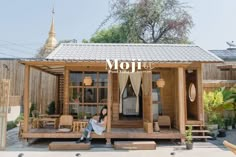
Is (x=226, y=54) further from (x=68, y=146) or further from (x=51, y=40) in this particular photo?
(x=68, y=146)

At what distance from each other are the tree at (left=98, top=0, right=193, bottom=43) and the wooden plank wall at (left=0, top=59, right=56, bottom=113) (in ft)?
29.8

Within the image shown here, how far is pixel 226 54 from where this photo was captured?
18094 mm

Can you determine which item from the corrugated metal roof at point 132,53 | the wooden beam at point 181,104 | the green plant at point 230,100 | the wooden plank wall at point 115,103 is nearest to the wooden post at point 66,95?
the corrugated metal roof at point 132,53

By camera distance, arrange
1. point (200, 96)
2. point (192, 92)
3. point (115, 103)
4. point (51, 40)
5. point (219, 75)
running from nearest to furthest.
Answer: point (200, 96)
point (192, 92)
point (115, 103)
point (219, 75)
point (51, 40)

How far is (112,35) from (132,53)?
13439mm

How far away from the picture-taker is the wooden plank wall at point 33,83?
14.2 m

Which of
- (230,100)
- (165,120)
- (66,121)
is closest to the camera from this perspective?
(66,121)

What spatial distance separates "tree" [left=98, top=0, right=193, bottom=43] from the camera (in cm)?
2169

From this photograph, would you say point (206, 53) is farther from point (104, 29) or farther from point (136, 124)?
point (104, 29)

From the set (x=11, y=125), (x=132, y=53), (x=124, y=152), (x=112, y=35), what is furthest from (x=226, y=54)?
(x=11, y=125)

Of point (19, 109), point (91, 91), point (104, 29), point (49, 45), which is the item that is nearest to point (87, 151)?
point (91, 91)

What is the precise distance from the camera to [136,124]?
1021 cm

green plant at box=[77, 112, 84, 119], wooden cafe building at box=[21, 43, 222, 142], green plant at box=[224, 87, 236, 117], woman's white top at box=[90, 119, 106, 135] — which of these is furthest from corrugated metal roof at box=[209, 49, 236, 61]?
woman's white top at box=[90, 119, 106, 135]

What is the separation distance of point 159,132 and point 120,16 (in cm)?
1522
